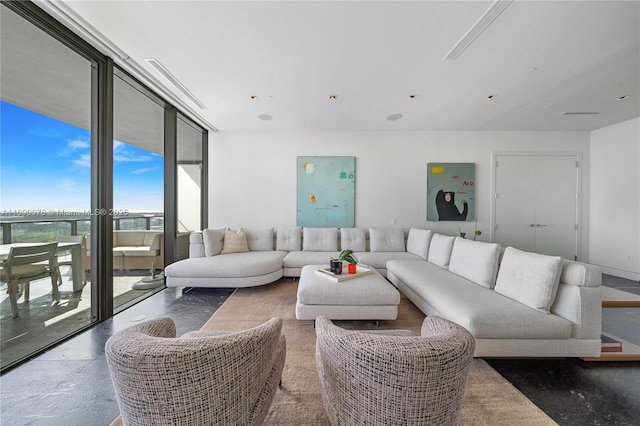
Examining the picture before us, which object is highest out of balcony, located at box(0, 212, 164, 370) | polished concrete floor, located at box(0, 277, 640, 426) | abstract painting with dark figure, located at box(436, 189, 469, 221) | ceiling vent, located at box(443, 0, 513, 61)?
ceiling vent, located at box(443, 0, 513, 61)

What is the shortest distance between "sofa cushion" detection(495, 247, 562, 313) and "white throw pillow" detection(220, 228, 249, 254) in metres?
3.53

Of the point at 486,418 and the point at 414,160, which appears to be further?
the point at 414,160

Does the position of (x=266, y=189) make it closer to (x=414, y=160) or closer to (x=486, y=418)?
(x=414, y=160)

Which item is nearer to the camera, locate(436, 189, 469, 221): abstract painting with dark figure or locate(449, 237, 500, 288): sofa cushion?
locate(449, 237, 500, 288): sofa cushion

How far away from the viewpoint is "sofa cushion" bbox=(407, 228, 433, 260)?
3.67 m

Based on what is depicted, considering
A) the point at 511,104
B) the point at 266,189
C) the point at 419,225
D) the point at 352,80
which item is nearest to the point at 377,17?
the point at 352,80

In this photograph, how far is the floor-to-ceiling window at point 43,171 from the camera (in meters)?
1.86

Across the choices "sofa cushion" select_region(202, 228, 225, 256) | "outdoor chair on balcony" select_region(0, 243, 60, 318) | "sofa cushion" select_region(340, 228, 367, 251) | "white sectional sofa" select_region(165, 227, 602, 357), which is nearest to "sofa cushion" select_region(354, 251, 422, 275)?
"white sectional sofa" select_region(165, 227, 602, 357)

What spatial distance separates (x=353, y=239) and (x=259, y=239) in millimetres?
1733

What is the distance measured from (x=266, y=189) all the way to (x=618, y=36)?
183 inches

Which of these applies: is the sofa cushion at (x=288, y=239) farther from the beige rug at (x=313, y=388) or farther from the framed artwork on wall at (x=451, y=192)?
the framed artwork on wall at (x=451, y=192)

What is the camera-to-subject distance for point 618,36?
2006 millimetres

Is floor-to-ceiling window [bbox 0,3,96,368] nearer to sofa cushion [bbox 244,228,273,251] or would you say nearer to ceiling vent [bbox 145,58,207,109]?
ceiling vent [bbox 145,58,207,109]

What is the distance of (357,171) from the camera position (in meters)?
4.46
